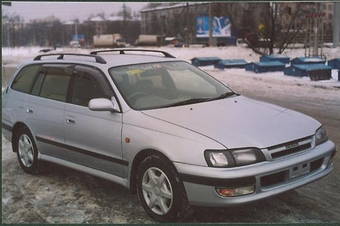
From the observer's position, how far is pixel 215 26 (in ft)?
18.1

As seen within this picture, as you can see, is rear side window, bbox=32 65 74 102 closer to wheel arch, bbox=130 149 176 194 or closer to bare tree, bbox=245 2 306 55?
wheel arch, bbox=130 149 176 194

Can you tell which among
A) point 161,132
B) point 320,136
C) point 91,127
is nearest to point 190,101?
point 161,132

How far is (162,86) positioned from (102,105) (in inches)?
26.3

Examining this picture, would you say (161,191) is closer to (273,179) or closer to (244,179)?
(244,179)

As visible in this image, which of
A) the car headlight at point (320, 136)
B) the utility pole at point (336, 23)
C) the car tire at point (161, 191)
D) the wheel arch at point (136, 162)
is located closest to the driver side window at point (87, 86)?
the wheel arch at point (136, 162)

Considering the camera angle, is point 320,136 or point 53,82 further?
point 53,82

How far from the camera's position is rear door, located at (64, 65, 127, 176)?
11.9 feet

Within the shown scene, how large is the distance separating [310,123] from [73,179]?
96.4 inches

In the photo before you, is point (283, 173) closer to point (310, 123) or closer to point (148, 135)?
point (310, 123)

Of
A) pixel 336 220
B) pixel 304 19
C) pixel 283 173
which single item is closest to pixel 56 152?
pixel 283 173

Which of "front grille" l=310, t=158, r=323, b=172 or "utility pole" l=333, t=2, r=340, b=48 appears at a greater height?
"utility pole" l=333, t=2, r=340, b=48

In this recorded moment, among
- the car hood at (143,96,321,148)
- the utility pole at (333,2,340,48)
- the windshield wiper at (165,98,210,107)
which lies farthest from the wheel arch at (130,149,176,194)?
the utility pole at (333,2,340,48)

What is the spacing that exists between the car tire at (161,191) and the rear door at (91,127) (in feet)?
0.91

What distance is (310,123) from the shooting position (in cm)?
358
